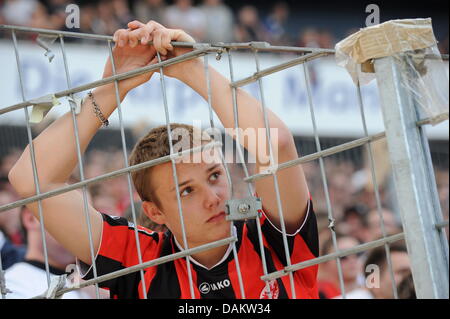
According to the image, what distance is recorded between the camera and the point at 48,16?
7.69 m

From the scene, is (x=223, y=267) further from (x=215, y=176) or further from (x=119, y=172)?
(x=119, y=172)

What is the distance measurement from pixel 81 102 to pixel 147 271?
542mm

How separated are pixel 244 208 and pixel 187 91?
5539mm

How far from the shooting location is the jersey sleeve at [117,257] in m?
2.25

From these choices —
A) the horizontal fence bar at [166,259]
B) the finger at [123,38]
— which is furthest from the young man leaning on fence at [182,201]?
the horizontal fence bar at [166,259]

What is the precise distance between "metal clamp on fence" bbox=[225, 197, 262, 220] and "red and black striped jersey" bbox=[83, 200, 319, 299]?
0.97 feet

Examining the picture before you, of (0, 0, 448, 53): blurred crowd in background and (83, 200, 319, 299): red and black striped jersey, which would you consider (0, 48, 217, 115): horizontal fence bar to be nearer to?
(83, 200, 319, 299): red and black striped jersey

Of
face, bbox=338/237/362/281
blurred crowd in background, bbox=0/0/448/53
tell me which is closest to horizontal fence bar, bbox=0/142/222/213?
face, bbox=338/237/362/281

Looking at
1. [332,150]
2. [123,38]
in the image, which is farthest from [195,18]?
[332,150]

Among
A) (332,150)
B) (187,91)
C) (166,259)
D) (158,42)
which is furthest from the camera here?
(187,91)

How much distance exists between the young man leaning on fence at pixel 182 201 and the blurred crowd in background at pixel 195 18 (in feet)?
16.8

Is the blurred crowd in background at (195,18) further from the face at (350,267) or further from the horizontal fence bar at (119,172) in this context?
the horizontal fence bar at (119,172)

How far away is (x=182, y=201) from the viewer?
216cm
